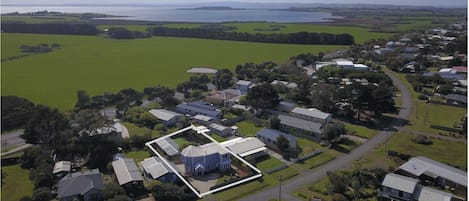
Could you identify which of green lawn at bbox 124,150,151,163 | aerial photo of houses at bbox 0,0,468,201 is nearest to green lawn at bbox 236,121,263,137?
aerial photo of houses at bbox 0,0,468,201

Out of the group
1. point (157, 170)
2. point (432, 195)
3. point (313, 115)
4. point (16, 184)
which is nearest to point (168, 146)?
point (157, 170)

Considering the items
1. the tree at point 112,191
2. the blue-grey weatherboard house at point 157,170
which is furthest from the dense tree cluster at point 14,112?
the tree at point 112,191

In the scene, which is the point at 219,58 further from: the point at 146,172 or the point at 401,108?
the point at 146,172

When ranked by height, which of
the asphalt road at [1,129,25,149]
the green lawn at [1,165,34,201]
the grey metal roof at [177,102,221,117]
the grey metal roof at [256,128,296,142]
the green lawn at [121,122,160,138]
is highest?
the grey metal roof at [177,102,221,117]

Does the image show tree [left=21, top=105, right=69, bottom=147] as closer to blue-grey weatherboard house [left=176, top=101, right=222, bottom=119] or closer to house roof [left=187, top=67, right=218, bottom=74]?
blue-grey weatherboard house [left=176, top=101, right=222, bottom=119]

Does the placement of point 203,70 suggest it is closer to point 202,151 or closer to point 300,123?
point 300,123

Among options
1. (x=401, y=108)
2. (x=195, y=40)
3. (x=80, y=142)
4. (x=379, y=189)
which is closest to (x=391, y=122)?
(x=401, y=108)

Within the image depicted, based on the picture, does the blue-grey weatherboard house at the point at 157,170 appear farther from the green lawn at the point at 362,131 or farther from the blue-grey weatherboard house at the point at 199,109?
the green lawn at the point at 362,131
